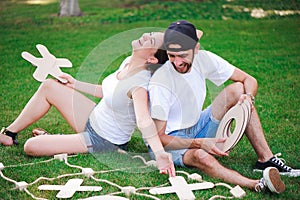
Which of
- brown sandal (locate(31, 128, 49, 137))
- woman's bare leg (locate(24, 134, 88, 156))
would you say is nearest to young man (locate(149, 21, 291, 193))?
woman's bare leg (locate(24, 134, 88, 156))

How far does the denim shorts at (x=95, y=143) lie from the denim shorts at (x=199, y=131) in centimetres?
39

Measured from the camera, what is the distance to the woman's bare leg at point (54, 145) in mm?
3301

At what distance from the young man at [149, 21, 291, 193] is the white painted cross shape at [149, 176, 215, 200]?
0.15 meters

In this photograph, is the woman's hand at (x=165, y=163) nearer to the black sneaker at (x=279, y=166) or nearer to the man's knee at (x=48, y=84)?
the black sneaker at (x=279, y=166)

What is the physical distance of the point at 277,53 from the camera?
20.8ft

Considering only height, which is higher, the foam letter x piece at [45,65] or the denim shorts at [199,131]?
the foam letter x piece at [45,65]

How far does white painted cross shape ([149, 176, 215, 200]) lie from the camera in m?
2.73

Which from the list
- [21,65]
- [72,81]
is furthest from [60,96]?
[21,65]

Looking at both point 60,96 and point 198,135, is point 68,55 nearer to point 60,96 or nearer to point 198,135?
point 60,96

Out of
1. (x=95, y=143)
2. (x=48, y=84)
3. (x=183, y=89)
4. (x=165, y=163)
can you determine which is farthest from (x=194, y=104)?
(x=48, y=84)

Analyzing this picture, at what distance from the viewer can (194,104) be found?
305cm

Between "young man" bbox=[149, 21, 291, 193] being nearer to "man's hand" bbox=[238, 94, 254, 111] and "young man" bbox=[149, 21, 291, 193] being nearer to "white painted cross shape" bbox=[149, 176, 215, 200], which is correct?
"man's hand" bbox=[238, 94, 254, 111]

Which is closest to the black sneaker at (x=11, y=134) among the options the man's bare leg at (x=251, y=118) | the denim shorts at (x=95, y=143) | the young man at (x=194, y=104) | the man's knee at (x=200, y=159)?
the denim shorts at (x=95, y=143)

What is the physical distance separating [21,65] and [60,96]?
2652mm
